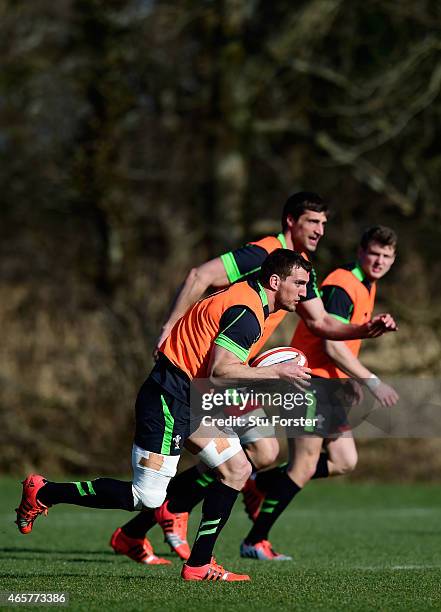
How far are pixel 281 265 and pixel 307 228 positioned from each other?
60.0 inches

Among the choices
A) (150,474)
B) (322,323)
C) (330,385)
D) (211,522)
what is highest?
(322,323)

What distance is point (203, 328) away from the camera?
690 cm

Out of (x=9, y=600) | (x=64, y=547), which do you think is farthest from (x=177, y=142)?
(x=9, y=600)

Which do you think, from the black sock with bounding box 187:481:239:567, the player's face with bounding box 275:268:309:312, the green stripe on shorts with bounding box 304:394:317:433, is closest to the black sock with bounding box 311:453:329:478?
the green stripe on shorts with bounding box 304:394:317:433

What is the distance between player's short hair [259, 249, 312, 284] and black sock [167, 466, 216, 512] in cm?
209

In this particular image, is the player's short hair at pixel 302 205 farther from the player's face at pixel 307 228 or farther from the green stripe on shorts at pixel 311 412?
the green stripe on shorts at pixel 311 412

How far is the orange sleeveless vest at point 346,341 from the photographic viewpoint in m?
8.97

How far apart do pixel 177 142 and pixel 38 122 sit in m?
3.36

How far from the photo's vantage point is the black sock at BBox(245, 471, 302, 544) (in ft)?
29.1

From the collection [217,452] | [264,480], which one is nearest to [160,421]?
[217,452]

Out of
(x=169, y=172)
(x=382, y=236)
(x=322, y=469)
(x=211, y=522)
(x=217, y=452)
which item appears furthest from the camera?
(x=169, y=172)

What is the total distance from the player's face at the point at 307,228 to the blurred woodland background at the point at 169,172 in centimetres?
873

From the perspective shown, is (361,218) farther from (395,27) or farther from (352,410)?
(352,410)

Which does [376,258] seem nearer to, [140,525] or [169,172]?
[140,525]
